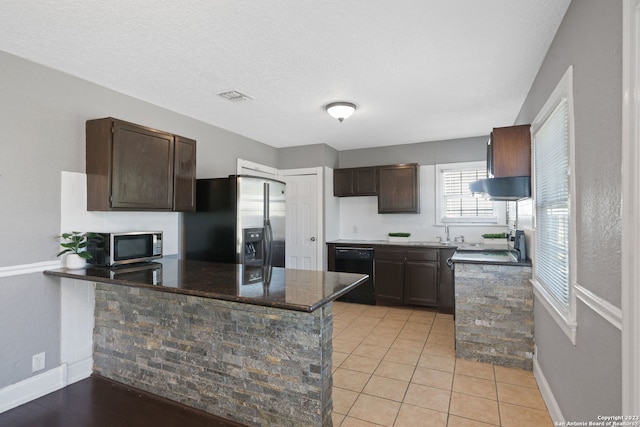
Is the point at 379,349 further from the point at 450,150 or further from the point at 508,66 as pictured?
the point at 450,150

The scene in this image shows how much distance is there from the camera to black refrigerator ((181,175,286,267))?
3422 mm

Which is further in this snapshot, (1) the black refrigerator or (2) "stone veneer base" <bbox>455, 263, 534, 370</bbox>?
(1) the black refrigerator

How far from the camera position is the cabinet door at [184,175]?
10.5 feet

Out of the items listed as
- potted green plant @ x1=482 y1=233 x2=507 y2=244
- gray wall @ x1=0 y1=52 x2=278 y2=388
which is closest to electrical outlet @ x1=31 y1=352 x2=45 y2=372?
gray wall @ x1=0 y1=52 x2=278 y2=388

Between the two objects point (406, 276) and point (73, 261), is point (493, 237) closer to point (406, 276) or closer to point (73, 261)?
point (406, 276)

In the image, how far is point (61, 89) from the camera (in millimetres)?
2631

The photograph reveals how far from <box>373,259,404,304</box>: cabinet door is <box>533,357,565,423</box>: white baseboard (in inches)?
83.6

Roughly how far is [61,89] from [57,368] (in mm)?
2214

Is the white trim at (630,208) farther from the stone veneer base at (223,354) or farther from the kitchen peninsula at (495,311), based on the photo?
the kitchen peninsula at (495,311)

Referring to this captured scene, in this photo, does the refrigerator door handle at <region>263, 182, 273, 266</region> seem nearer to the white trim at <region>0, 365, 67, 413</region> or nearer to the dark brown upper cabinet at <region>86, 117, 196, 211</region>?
the dark brown upper cabinet at <region>86, 117, 196, 211</region>

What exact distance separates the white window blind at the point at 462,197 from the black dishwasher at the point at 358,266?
1428 mm

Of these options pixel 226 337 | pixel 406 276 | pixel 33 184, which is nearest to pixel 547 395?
pixel 226 337

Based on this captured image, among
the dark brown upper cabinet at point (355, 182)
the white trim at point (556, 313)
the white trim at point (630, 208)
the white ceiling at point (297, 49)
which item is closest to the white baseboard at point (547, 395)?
the white trim at point (556, 313)

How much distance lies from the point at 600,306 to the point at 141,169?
3.21 metres
